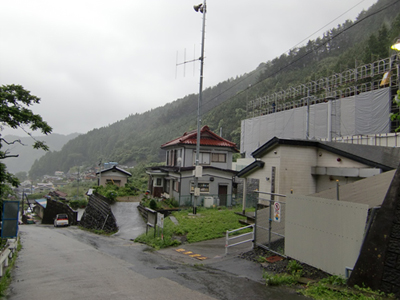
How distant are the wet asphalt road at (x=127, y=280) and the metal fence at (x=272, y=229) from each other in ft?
4.71

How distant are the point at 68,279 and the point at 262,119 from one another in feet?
150

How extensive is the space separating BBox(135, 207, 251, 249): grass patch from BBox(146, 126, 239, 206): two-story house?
6223 mm

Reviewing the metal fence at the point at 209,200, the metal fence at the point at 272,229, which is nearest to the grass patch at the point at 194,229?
the metal fence at the point at 272,229

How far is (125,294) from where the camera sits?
6602mm

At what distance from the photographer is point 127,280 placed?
25.8 feet

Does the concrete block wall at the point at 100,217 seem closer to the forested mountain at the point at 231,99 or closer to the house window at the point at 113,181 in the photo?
the house window at the point at 113,181

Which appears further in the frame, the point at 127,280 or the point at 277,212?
the point at 277,212

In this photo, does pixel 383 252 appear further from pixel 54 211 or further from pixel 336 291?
pixel 54 211

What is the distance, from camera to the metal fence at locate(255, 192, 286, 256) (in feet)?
32.2

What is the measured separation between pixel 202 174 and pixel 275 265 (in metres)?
16.8

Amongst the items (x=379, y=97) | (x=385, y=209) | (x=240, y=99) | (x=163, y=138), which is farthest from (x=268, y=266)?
(x=163, y=138)

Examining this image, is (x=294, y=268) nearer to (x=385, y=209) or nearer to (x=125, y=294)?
(x=385, y=209)

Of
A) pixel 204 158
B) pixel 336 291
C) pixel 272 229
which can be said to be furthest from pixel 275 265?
pixel 204 158

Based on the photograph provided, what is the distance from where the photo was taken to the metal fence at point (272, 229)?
32.2 feet
